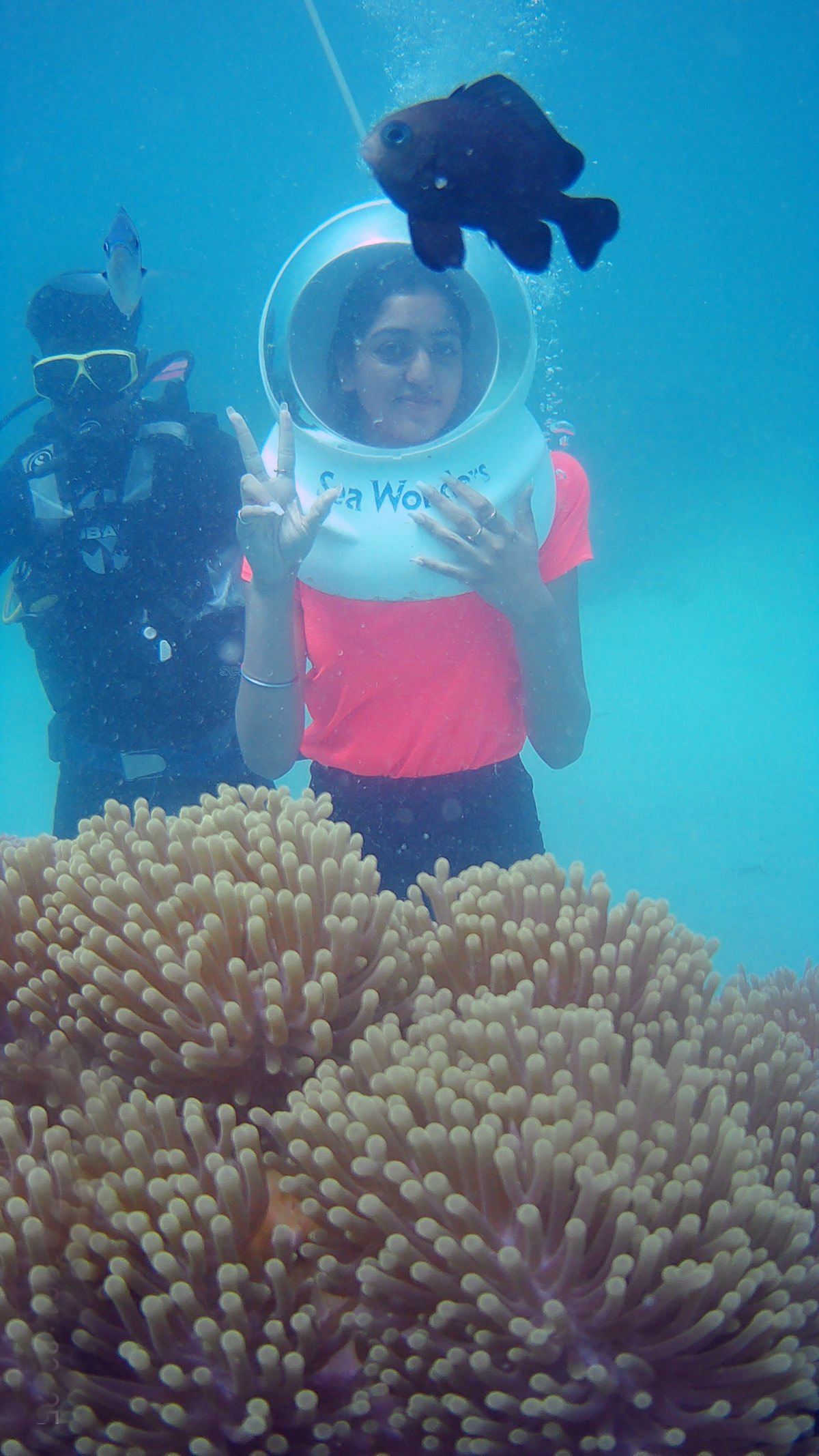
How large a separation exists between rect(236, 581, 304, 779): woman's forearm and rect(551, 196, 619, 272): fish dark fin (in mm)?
1451

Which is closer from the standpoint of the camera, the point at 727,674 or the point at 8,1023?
the point at 8,1023

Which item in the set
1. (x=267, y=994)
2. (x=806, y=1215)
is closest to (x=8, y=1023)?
(x=267, y=994)

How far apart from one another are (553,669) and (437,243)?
1576 mm

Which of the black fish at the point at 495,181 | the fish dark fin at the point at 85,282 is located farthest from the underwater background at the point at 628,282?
the fish dark fin at the point at 85,282

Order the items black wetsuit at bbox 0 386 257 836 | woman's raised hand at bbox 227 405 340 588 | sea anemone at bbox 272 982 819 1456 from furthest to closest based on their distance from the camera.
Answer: black wetsuit at bbox 0 386 257 836, woman's raised hand at bbox 227 405 340 588, sea anemone at bbox 272 982 819 1456

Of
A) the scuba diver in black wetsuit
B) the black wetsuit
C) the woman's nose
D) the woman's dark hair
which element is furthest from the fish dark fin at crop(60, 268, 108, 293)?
the woman's nose

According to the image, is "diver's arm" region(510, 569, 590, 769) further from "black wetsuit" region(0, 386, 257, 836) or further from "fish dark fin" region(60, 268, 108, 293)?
"fish dark fin" region(60, 268, 108, 293)

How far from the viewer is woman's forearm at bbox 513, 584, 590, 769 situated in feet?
9.61

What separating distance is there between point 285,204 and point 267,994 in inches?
799

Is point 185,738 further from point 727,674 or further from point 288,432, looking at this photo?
point 727,674

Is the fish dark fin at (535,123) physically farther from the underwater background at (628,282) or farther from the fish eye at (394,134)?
the underwater background at (628,282)

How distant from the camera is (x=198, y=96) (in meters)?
14.2

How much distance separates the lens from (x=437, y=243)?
1.94 meters

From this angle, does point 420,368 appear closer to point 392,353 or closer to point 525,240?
point 392,353
